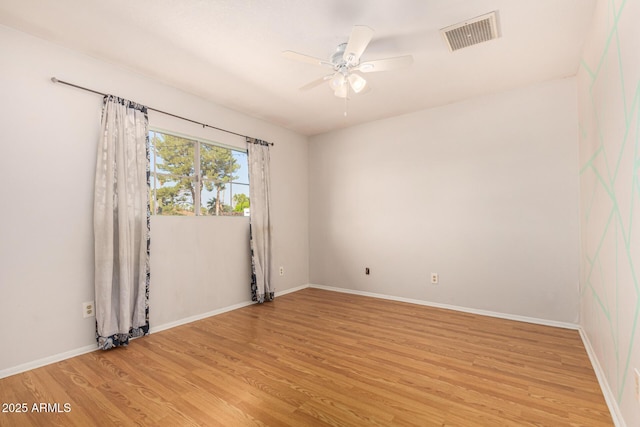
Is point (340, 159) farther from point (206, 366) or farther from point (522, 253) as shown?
point (206, 366)

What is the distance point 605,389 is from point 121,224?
395 cm

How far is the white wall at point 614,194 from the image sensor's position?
4.68ft

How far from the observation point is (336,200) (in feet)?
16.3

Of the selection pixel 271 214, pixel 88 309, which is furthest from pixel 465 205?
pixel 88 309

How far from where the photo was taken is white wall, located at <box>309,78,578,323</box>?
3.19 meters

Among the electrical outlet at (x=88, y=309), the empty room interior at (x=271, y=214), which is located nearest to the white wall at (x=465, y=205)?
the empty room interior at (x=271, y=214)

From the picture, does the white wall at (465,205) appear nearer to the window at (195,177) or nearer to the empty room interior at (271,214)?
the empty room interior at (271,214)

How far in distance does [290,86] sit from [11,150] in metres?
2.50

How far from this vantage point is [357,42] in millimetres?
2070

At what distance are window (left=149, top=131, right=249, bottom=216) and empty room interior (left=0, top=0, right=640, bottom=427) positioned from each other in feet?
0.09

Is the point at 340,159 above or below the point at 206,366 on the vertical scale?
above

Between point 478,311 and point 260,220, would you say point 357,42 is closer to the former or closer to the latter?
point 260,220

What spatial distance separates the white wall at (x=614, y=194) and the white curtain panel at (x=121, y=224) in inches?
141

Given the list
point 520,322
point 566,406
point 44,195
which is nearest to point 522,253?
point 520,322
